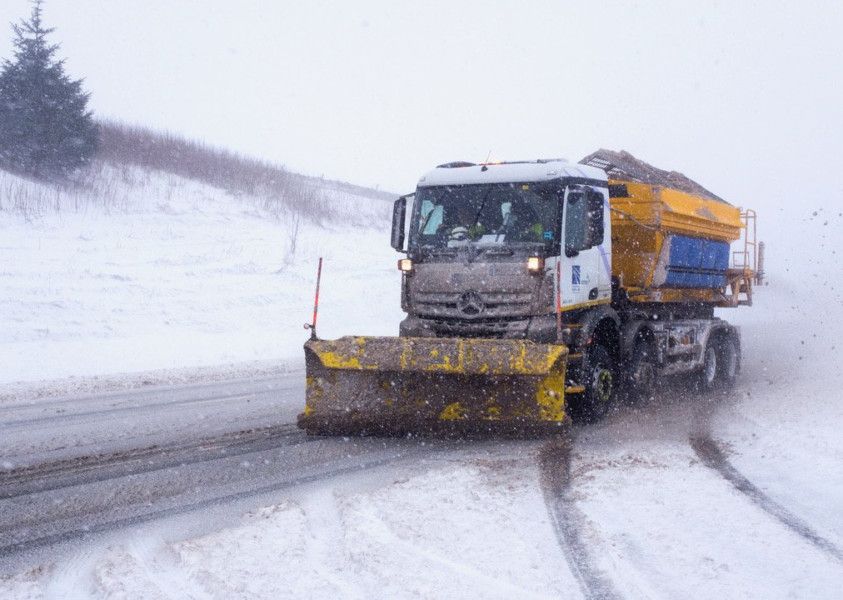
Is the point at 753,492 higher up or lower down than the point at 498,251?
lower down

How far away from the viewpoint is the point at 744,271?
1430cm

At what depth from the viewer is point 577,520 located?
5605mm

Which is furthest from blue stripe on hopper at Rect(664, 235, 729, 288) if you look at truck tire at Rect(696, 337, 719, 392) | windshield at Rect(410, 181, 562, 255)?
windshield at Rect(410, 181, 562, 255)

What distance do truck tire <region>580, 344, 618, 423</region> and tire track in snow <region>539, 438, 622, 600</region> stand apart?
105 cm

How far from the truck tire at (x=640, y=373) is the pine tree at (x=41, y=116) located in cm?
2410

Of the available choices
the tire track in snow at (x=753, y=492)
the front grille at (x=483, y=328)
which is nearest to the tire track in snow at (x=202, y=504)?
the front grille at (x=483, y=328)

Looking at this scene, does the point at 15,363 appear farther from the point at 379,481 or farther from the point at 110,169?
the point at 110,169

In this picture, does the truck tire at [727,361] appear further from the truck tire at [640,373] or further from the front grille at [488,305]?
the front grille at [488,305]

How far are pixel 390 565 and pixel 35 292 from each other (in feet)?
54.5

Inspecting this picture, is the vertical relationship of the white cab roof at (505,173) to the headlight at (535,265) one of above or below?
above

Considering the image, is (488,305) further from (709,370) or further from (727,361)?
(727,361)

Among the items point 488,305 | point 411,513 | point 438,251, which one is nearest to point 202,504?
point 411,513

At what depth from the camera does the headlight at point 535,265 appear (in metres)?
8.68

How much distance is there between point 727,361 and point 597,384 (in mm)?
5539
